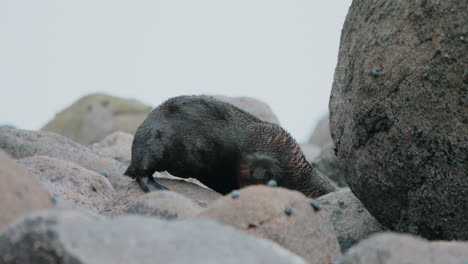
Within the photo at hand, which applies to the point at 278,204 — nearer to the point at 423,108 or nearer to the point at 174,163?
the point at 423,108

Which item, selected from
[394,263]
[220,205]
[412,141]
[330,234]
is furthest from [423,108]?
[394,263]

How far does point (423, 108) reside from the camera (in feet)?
23.9

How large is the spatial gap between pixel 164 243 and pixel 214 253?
0.27 m

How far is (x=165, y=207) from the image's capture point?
595 centimetres

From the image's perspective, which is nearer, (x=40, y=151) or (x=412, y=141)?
(x=412, y=141)

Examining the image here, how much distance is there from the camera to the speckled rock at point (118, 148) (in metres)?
14.1

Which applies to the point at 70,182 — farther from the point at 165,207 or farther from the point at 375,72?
the point at 375,72

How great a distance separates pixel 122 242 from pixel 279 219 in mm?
1647

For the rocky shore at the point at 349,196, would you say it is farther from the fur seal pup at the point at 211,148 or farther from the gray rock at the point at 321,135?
the gray rock at the point at 321,135

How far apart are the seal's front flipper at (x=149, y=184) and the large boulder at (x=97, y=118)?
15543mm

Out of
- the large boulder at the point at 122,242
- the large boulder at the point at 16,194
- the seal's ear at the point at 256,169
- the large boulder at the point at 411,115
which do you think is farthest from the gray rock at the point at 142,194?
the large boulder at the point at 122,242

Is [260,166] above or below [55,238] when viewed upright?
below

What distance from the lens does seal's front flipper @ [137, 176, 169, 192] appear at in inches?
355

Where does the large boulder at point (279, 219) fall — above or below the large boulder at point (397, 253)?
below
